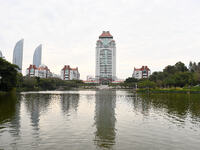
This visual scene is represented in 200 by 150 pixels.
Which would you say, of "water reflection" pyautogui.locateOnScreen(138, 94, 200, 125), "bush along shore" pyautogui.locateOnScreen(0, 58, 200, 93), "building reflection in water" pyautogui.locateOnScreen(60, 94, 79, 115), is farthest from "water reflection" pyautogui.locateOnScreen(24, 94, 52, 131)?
"bush along shore" pyautogui.locateOnScreen(0, 58, 200, 93)

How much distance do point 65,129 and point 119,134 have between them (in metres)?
4.67

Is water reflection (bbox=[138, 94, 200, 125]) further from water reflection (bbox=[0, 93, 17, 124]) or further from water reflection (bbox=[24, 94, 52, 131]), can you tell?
water reflection (bbox=[0, 93, 17, 124])

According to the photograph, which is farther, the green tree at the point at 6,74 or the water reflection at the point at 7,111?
the green tree at the point at 6,74

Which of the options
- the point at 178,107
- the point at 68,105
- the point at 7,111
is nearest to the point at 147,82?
the point at 178,107

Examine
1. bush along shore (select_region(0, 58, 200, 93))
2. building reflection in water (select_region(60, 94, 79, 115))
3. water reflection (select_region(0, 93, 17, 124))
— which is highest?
bush along shore (select_region(0, 58, 200, 93))

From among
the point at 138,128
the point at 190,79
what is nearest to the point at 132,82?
the point at 190,79

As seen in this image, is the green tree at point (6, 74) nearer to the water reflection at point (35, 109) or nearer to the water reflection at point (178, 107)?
the water reflection at point (35, 109)

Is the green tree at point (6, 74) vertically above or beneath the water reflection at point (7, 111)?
above

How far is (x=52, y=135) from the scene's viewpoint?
1332cm

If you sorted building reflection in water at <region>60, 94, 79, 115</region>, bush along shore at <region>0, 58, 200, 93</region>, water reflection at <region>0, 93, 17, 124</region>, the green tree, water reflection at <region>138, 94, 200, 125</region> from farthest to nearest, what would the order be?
bush along shore at <region>0, 58, 200, 93</region> → the green tree → building reflection in water at <region>60, 94, 79, 115</region> → water reflection at <region>138, 94, 200, 125</region> → water reflection at <region>0, 93, 17, 124</region>

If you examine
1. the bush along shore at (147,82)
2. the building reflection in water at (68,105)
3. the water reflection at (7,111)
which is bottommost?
the building reflection in water at (68,105)

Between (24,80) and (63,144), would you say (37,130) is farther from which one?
(24,80)

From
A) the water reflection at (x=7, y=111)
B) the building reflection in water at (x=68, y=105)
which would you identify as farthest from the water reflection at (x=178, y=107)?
the water reflection at (x=7, y=111)

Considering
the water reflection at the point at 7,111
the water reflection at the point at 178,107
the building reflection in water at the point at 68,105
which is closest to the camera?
the water reflection at the point at 7,111
